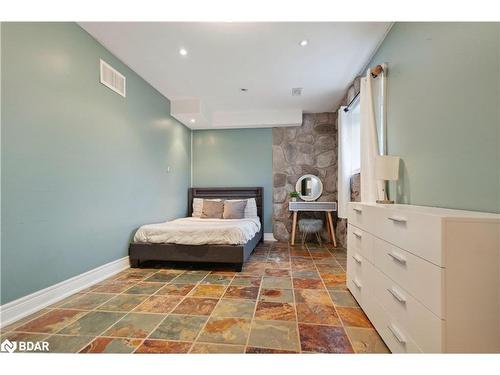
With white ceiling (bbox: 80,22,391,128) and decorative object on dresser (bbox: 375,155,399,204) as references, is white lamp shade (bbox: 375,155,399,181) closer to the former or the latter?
decorative object on dresser (bbox: 375,155,399,204)

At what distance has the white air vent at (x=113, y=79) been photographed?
2.36m

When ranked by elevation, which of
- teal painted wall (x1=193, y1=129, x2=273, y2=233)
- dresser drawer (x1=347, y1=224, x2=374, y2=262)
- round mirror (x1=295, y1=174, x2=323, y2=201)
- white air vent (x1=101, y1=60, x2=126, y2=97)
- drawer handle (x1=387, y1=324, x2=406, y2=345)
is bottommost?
drawer handle (x1=387, y1=324, x2=406, y2=345)

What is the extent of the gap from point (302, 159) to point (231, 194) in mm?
1603

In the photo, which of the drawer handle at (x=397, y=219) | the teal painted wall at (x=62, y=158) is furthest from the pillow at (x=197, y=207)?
the drawer handle at (x=397, y=219)

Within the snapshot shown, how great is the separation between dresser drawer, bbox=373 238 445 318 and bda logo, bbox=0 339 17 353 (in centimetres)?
220

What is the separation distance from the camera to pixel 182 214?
4.29m

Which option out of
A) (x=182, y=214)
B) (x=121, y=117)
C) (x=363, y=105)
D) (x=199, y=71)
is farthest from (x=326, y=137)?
(x=121, y=117)

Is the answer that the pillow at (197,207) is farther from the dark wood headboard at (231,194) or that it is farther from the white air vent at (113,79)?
the white air vent at (113,79)

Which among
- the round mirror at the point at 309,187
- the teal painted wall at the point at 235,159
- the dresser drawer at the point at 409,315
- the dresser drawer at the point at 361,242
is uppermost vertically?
the teal painted wall at the point at 235,159

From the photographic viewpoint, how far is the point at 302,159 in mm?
4441

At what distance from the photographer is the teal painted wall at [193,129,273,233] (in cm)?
453

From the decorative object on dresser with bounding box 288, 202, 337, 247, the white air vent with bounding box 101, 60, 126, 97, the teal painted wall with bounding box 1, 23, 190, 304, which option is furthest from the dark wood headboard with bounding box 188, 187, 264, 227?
the white air vent with bounding box 101, 60, 126, 97

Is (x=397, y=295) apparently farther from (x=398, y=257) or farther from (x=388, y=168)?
(x=388, y=168)

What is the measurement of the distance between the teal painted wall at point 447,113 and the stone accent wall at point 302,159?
7.55 ft
